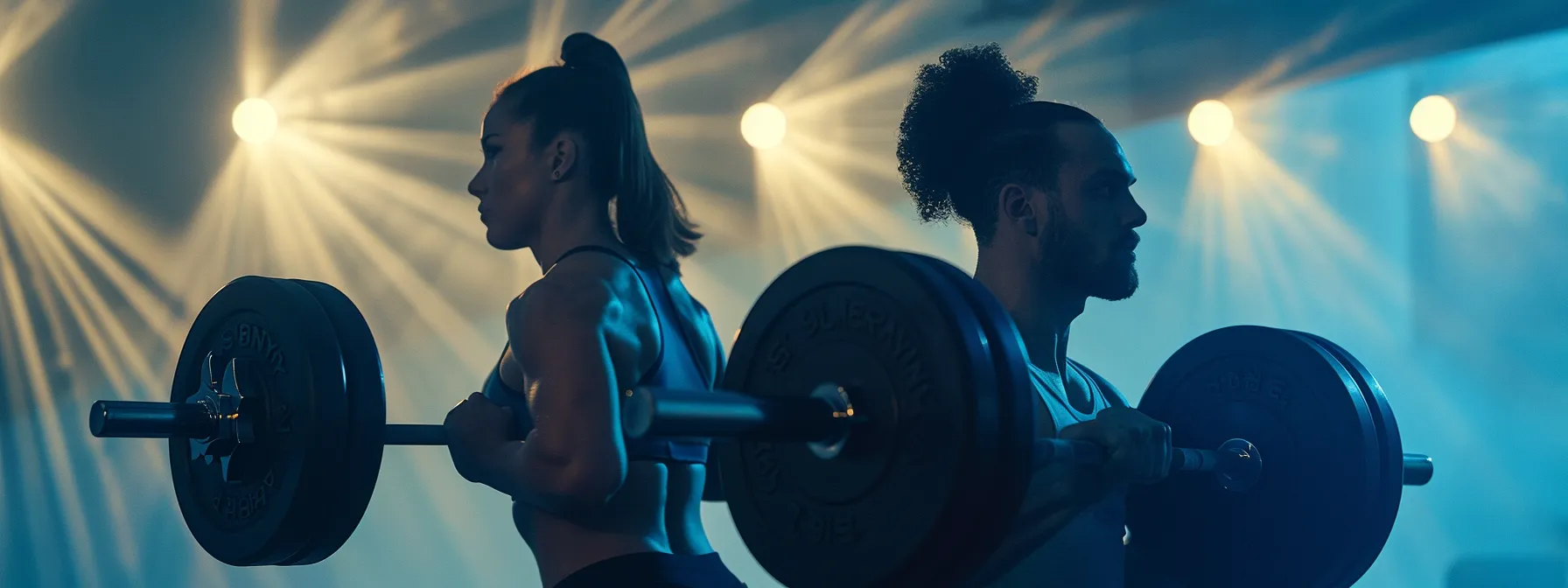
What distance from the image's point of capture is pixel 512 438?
1.35 m

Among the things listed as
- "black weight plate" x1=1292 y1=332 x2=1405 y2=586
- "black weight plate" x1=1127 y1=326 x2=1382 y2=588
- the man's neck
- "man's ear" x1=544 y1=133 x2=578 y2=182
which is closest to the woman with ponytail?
"man's ear" x1=544 y1=133 x2=578 y2=182

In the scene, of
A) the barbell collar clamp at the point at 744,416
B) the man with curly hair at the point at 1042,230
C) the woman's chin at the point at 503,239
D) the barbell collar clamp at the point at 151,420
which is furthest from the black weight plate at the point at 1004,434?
the barbell collar clamp at the point at 151,420

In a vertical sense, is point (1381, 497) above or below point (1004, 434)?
above

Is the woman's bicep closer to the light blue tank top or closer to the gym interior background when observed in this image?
the light blue tank top

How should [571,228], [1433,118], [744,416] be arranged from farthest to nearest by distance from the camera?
[1433,118], [571,228], [744,416]

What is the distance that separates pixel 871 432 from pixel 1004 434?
11 cm

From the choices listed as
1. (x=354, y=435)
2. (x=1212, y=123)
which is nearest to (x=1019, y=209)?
(x=354, y=435)

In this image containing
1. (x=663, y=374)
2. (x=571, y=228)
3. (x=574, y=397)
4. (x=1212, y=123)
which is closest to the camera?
(x=574, y=397)

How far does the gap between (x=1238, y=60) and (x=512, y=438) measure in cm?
233

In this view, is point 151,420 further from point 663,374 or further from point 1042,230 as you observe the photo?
point 1042,230

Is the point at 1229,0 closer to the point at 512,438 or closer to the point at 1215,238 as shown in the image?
the point at 1215,238

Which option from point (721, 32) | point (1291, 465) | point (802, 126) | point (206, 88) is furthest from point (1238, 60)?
point (206, 88)

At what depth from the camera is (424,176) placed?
353 centimetres

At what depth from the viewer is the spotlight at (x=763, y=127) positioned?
11.3 feet
